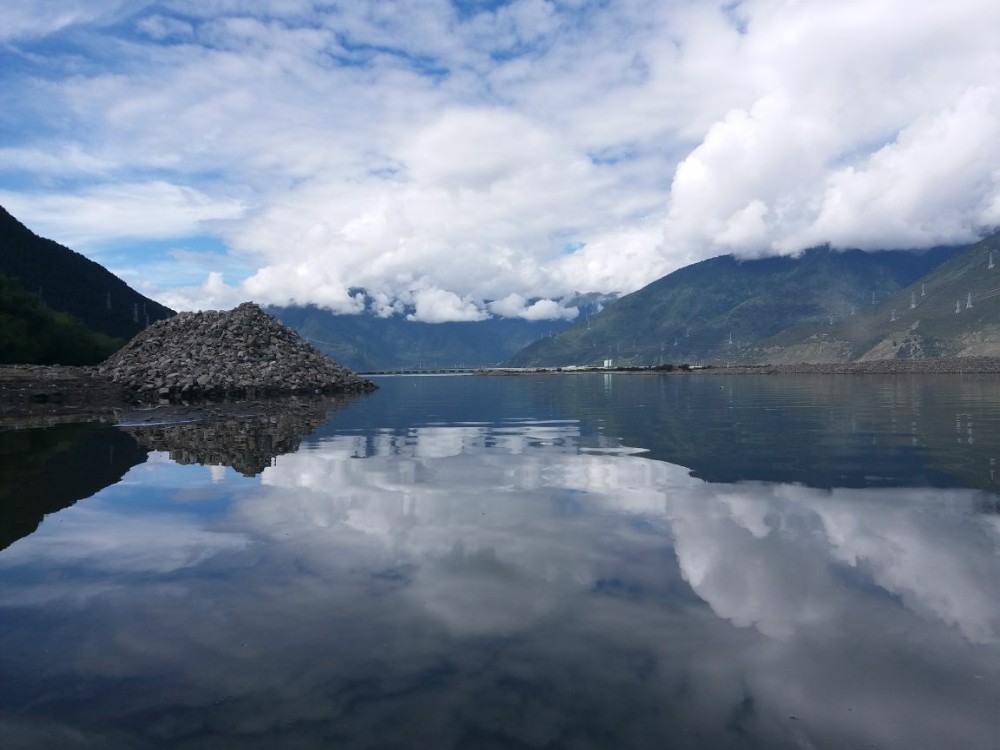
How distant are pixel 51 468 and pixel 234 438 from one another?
26.6ft

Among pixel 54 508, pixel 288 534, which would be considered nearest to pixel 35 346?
pixel 54 508

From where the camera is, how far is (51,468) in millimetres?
19188

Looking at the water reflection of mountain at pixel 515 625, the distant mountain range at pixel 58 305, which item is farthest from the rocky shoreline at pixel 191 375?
the water reflection of mountain at pixel 515 625

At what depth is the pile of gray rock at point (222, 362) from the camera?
57.0m

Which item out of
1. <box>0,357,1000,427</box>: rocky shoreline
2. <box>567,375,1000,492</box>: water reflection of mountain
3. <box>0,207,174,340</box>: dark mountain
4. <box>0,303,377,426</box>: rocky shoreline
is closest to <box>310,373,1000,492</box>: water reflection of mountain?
<box>567,375,1000,492</box>: water reflection of mountain

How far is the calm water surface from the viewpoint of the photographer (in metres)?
5.59

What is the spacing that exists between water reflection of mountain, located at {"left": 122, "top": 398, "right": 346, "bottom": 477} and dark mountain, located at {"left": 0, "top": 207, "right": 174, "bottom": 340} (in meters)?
128

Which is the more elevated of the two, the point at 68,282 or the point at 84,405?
the point at 68,282

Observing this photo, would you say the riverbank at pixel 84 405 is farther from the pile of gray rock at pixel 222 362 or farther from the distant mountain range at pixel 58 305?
the distant mountain range at pixel 58 305

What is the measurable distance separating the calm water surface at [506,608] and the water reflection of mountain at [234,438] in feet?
9.75

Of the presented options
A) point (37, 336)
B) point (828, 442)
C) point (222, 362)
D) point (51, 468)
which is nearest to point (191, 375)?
point (222, 362)

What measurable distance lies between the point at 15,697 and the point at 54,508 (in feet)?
31.4

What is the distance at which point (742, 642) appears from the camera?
695cm

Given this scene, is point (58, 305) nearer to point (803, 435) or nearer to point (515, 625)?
point (803, 435)
